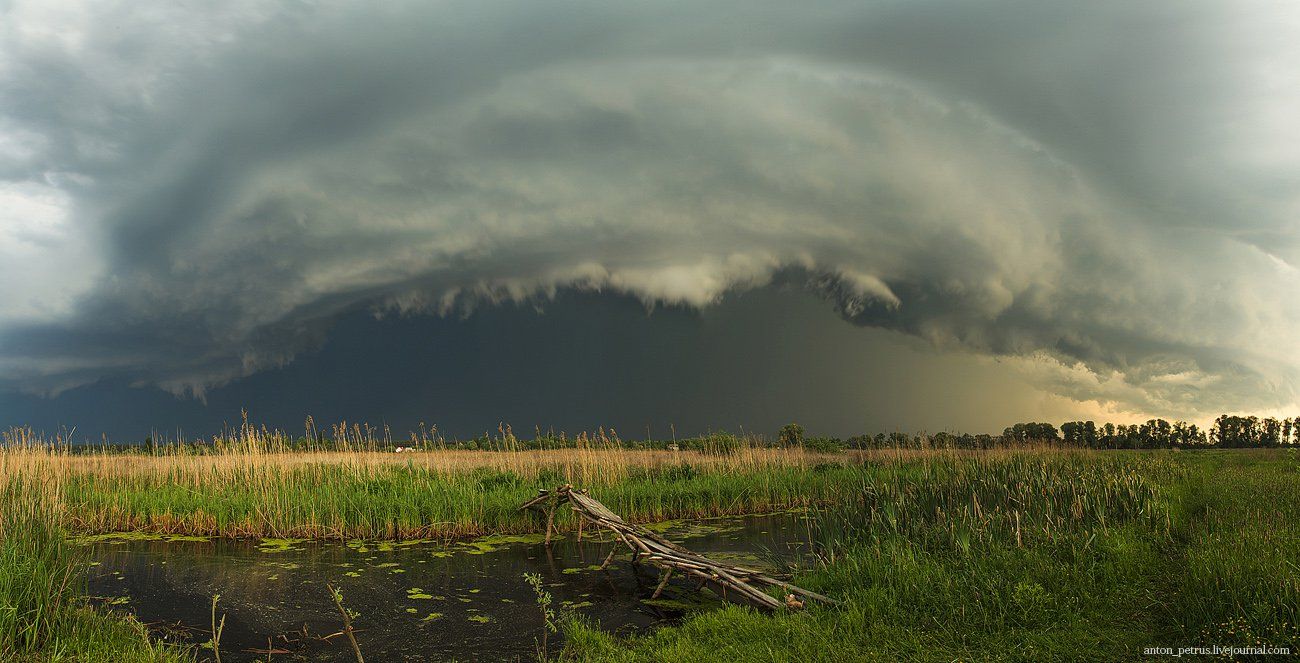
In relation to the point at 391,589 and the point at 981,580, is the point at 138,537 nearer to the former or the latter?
the point at 391,589

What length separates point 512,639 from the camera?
24.9 ft

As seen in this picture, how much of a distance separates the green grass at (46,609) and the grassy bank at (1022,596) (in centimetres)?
433

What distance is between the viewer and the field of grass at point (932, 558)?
20.1 feet

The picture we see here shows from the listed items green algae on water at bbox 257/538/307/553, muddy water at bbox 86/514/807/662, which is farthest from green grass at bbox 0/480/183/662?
green algae on water at bbox 257/538/307/553

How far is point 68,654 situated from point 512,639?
13.3ft

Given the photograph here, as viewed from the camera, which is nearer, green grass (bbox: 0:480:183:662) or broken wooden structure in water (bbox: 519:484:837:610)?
green grass (bbox: 0:480:183:662)

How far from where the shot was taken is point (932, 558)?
8117 millimetres

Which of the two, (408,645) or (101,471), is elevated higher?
(101,471)

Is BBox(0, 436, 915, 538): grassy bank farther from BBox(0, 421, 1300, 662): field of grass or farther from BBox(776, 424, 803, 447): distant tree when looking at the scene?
BBox(776, 424, 803, 447): distant tree

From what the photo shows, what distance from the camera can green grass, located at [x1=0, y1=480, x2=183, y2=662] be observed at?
6.29 m

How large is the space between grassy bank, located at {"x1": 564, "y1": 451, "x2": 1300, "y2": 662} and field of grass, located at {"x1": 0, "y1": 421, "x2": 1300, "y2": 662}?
21 millimetres

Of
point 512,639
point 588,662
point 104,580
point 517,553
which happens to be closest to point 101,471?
point 104,580

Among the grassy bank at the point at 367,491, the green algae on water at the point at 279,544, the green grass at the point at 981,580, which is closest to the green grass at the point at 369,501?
the grassy bank at the point at 367,491

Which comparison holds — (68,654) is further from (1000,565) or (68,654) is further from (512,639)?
(1000,565)
